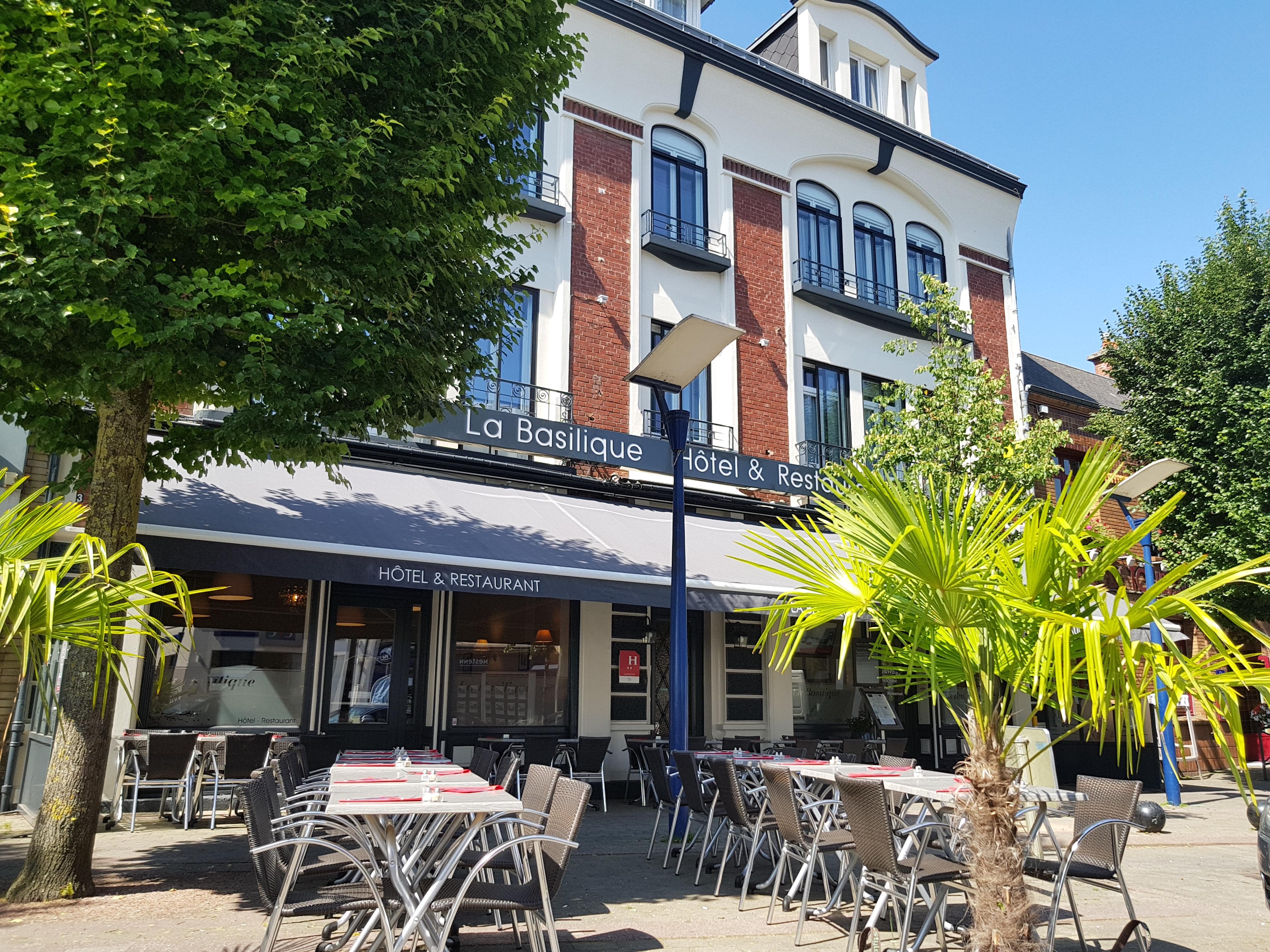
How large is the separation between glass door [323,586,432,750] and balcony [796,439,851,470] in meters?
6.29

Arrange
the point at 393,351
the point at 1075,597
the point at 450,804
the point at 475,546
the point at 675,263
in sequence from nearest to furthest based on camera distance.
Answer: the point at 1075,597
the point at 450,804
the point at 393,351
the point at 475,546
the point at 675,263

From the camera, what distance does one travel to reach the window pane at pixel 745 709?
13.1m

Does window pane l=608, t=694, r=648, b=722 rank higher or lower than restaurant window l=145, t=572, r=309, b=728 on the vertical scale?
lower

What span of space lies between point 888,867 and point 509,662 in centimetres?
752

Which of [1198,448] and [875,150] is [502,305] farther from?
[1198,448]

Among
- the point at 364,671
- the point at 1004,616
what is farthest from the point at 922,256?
the point at 1004,616

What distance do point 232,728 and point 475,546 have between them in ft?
11.1

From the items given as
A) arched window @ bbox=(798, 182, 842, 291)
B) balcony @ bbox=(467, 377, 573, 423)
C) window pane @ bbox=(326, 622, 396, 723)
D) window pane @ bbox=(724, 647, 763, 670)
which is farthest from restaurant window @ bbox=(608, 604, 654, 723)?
arched window @ bbox=(798, 182, 842, 291)

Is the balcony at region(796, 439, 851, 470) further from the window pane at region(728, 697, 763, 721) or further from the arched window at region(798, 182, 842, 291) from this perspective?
the window pane at region(728, 697, 763, 721)

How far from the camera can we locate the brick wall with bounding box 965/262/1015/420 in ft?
56.7

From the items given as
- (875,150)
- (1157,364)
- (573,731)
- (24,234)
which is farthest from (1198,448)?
(24,234)

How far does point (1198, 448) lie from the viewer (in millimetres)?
16328

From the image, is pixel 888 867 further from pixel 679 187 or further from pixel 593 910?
pixel 679 187

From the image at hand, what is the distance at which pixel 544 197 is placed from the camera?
12945mm
